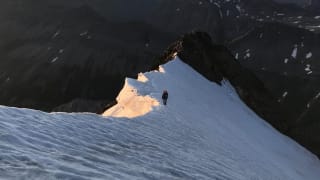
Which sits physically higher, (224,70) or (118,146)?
(118,146)

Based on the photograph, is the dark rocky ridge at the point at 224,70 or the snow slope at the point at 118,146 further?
the dark rocky ridge at the point at 224,70

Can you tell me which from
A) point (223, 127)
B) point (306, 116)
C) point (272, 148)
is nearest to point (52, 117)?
point (223, 127)

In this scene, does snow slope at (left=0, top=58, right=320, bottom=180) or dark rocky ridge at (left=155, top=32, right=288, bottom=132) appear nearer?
snow slope at (left=0, top=58, right=320, bottom=180)

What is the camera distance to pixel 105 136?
18.0 m

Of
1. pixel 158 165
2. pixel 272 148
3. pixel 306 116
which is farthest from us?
pixel 306 116

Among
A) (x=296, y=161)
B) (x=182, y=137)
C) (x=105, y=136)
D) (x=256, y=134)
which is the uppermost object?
(x=105, y=136)

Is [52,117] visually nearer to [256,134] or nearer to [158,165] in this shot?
[158,165]

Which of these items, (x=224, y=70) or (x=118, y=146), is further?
(x=224, y=70)

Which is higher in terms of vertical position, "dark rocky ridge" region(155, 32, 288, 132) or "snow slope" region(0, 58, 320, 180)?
"snow slope" region(0, 58, 320, 180)

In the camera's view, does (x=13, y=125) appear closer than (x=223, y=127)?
Yes

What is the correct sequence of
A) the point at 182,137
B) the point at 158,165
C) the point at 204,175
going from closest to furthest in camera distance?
the point at 158,165
the point at 204,175
the point at 182,137

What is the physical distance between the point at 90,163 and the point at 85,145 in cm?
223

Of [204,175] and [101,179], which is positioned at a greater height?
[101,179]

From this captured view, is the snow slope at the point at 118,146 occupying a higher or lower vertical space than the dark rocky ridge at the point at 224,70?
higher
